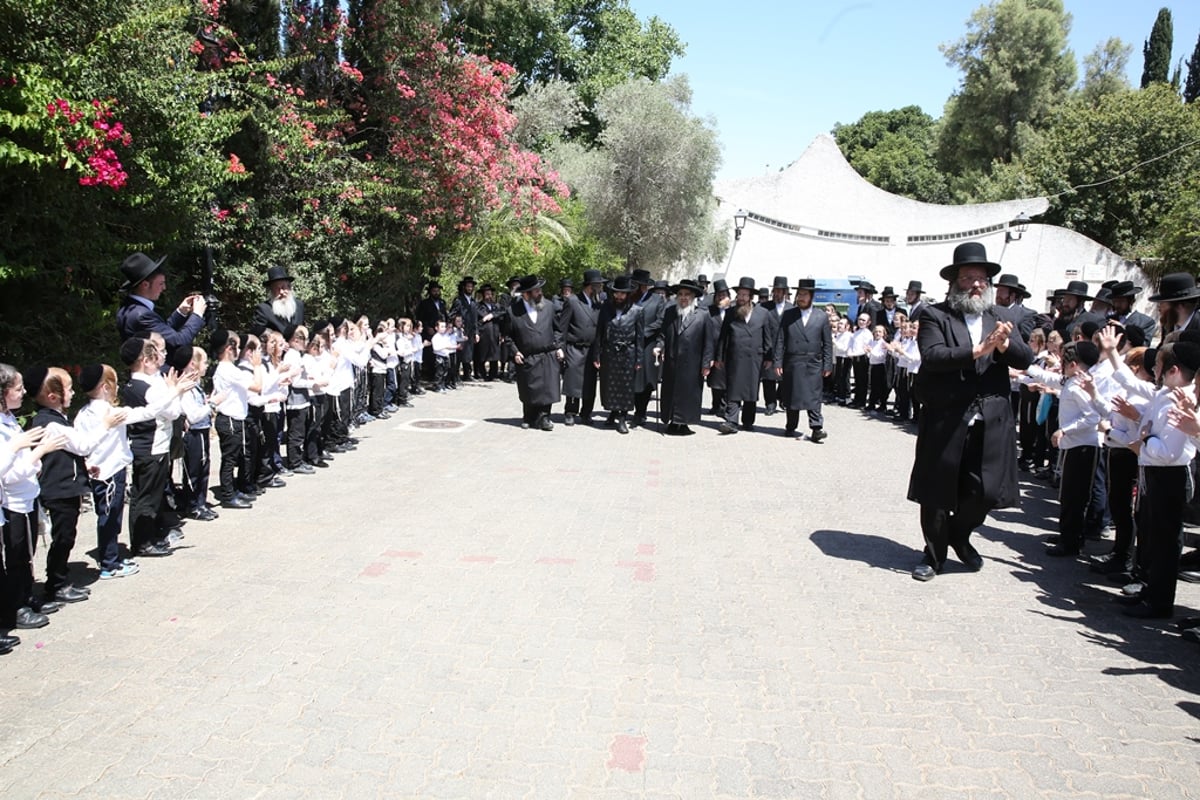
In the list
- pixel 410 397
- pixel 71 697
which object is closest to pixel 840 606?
pixel 71 697

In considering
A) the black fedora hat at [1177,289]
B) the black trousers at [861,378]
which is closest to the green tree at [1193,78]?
the black trousers at [861,378]

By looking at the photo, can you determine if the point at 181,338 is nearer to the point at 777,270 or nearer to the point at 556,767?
the point at 556,767

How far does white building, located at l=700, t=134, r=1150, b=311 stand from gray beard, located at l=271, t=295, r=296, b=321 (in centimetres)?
2358

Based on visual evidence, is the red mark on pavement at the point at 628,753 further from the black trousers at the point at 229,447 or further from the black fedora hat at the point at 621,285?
the black fedora hat at the point at 621,285

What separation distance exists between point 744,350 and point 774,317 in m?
0.76

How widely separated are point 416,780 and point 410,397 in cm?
1255

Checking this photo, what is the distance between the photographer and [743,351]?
41.8 ft

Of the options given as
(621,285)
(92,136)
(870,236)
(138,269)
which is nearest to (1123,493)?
(621,285)

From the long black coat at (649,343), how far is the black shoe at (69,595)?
26.4 ft

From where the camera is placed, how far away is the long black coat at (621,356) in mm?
12562

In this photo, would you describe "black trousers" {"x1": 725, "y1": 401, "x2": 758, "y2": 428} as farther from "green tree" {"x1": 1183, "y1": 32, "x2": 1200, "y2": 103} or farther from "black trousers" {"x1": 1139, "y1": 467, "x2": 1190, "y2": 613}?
"green tree" {"x1": 1183, "y1": 32, "x2": 1200, "y2": 103}

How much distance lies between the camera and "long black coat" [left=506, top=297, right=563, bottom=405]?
12.4 m

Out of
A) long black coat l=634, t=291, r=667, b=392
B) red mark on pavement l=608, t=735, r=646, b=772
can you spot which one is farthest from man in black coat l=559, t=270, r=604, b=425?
red mark on pavement l=608, t=735, r=646, b=772

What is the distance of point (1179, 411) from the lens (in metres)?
4.99
